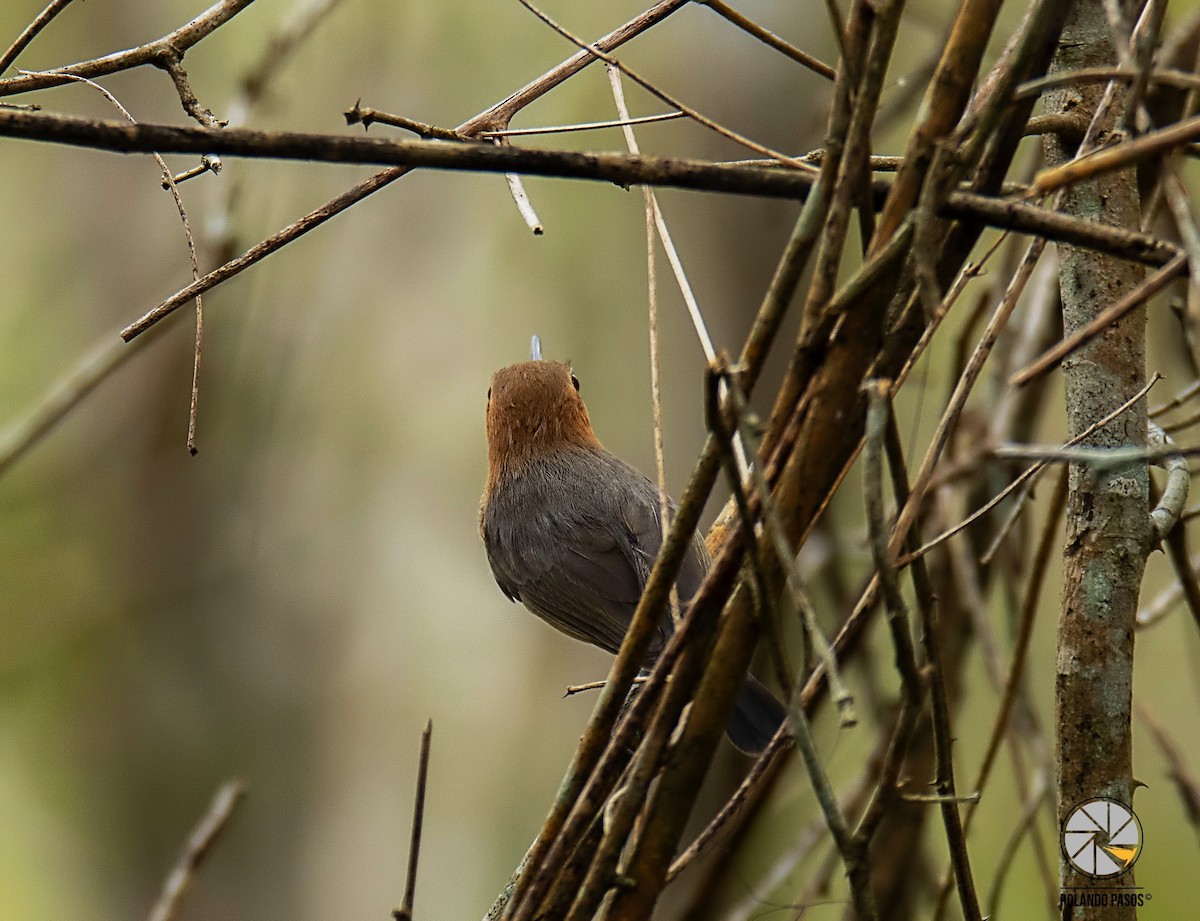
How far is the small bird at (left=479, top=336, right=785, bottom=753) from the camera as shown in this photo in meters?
3.87

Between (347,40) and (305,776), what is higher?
(347,40)

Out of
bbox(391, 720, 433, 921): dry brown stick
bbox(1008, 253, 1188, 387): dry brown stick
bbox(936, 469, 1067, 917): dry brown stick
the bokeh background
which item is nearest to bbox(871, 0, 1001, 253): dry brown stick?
bbox(1008, 253, 1188, 387): dry brown stick

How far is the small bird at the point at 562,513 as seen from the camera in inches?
152

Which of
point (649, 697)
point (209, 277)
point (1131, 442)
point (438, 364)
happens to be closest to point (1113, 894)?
point (1131, 442)

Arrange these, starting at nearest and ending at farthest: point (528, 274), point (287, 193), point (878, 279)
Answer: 1. point (878, 279)
2. point (287, 193)
3. point (528, 274)

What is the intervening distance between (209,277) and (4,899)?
7701mm

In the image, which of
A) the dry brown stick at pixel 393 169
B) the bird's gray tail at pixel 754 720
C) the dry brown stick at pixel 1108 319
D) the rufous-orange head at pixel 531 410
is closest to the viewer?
the dry brown stick at pixel 1108 319

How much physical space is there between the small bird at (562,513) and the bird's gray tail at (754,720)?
1.96 ft

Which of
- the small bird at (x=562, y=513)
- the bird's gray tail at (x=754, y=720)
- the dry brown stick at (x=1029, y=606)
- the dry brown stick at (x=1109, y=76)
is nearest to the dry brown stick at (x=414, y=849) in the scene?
the dry brown stick at (x=1109, y=76)

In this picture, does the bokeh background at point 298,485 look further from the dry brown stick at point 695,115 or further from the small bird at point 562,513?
the dry brown stick at point 695,115

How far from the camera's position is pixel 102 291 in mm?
7223

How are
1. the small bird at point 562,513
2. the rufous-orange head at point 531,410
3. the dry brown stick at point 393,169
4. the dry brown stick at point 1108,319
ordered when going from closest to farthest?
the dry brown stick at point 1108,319 < the dry brown stick at point 393,169 < the small bird at point 562,513 < the rufous-orange head at point 531,410

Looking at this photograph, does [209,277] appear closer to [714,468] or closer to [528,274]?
[714,468]

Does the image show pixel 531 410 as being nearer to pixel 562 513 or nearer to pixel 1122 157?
pixel 562 513
